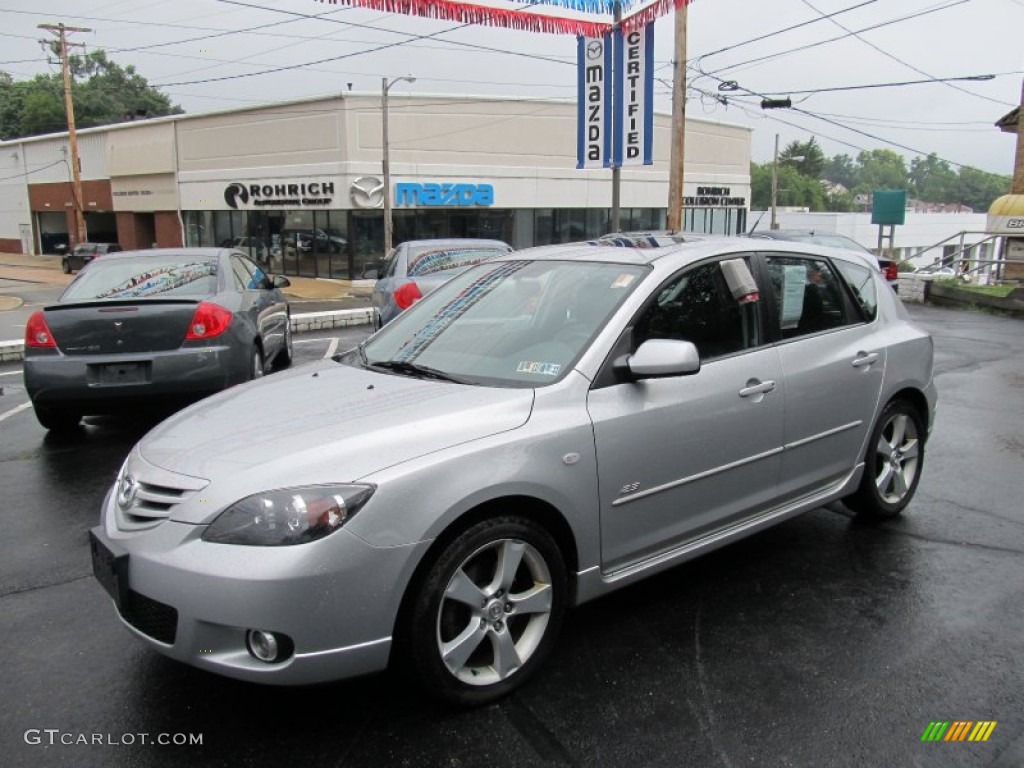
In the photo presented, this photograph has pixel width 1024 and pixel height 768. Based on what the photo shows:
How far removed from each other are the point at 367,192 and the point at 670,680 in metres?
31.2

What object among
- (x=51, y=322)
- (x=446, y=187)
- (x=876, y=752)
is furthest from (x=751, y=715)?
(x=446, y=187)

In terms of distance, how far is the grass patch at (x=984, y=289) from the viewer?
673 inches

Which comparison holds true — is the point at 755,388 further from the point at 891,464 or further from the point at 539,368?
the point at 891,464

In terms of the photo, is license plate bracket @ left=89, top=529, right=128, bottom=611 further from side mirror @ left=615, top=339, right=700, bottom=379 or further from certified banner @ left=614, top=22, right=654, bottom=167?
certified banner @ left=614, top=22, right=654, bottom=167

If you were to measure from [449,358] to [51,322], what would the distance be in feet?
13.7

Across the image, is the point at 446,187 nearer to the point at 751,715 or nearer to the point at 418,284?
the point at 418,284

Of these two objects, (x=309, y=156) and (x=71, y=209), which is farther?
(x=71, y=209)

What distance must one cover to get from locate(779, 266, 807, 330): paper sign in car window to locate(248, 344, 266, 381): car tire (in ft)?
14.1

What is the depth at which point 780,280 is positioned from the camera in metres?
4.12

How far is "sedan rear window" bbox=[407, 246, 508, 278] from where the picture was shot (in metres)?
9.86

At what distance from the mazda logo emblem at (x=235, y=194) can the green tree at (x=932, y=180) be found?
134511mm

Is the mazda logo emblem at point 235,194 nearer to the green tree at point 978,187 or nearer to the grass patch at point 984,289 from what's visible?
the grass patch at point 984,289

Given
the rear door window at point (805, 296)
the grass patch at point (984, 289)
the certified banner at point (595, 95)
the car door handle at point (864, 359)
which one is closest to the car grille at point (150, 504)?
the rear door window at point (805, 296)

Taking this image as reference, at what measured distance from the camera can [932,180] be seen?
155 meters
